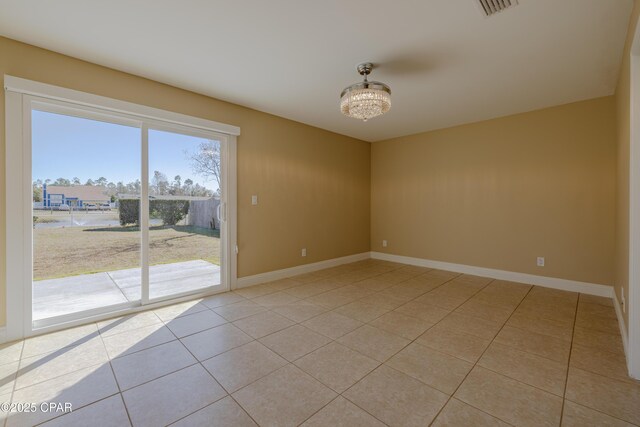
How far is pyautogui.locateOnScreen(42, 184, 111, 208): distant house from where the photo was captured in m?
2.55

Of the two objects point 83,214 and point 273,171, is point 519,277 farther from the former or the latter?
point 83,214

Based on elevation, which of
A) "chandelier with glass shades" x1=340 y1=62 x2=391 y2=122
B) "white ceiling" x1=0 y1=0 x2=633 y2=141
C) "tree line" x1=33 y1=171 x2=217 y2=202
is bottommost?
"tree line" x1=33 y1=171 x2=217 y2=202

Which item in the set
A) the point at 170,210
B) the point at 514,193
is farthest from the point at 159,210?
the point at 514,193

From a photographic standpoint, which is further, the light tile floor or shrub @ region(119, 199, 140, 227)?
shrub @ region(119, 199, 140, 227)

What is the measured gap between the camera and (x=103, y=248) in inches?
114

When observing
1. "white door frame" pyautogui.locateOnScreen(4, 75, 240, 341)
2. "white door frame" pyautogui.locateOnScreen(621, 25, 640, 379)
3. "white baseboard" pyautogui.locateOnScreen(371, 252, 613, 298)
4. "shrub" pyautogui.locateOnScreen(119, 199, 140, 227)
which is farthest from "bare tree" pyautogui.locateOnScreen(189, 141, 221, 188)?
"white door frame" pyautogui.locateOnScreen(621, 25, 640, 379)

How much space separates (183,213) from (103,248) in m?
0.86

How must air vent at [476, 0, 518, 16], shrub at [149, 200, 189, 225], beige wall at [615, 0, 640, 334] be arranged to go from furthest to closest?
shrub at [149, 200, 189, 225] < beige wall at [615, 0, 640, 334] < air vent at [476, 0, 518, 16]

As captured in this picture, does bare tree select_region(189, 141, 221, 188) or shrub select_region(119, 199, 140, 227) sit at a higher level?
bare tree select_region(189, 141, 221, 188)

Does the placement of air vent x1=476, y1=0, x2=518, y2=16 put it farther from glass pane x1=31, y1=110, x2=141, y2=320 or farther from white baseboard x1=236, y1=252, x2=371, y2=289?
white baseboard x1=236, y1=252, x2=371, y2=289

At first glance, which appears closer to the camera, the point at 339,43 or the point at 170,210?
the point at 339,43

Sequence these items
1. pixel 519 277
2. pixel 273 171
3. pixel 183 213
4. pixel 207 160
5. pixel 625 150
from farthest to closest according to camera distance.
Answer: pixel 273 171 → pixel 519 277 → pixel 207 160 → pixel 183 213 → pixel 625 150

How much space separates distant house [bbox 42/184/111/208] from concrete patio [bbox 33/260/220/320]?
0.76m

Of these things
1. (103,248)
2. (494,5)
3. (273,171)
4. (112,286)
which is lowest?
(112,286)
